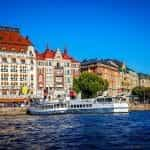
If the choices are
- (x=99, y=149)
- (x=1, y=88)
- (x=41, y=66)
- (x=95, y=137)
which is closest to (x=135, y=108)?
(x=41, y=66)

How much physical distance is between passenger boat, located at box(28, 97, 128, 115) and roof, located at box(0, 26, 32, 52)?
92.6 ft

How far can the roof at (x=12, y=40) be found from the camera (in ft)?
525

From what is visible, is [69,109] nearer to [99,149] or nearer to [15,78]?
[15,78]

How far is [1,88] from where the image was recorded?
15425 centimetres

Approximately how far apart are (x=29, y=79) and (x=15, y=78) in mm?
6542

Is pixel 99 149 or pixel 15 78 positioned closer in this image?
pixel 99 149

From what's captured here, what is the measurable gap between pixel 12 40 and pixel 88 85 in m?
32.6

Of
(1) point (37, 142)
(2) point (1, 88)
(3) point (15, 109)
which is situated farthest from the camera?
(2) point (1, 88)

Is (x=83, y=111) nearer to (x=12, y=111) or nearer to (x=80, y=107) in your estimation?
(x=80, y=107)

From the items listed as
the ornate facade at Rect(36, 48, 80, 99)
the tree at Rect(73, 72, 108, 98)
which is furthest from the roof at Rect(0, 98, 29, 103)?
the tree at Rect(73, 72, 108, 98)

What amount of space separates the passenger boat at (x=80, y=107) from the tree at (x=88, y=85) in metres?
32.1

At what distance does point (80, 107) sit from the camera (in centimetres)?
14075

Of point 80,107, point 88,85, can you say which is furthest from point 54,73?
point 80,107

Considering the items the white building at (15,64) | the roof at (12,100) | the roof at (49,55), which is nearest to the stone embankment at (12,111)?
the roof at (12,100)
